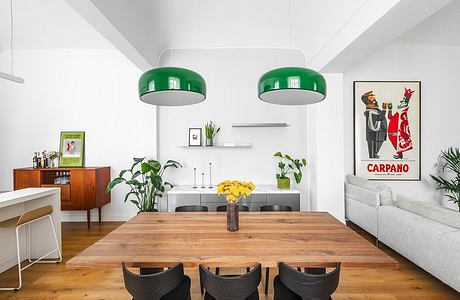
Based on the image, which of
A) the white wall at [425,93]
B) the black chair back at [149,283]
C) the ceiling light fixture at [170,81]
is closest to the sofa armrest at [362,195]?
the white wall at [425,93]

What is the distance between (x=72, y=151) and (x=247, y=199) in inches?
129

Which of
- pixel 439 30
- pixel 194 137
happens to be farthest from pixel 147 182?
pixel 439 30

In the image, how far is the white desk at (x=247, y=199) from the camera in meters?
3.95

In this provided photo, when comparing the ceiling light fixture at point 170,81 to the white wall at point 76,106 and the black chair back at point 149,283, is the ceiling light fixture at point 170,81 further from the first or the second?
the white wall at point 76,106

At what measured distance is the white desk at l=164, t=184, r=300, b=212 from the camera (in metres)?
3.95

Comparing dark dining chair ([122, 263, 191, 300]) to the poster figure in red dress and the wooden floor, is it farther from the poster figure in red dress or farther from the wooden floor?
the poster figure in red dress

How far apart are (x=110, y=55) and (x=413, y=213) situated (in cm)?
524

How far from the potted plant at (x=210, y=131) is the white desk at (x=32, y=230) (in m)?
2.25

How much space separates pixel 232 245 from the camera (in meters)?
1.77

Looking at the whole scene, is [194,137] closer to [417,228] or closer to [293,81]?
[293,81]

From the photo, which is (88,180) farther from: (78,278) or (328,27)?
(328,27)

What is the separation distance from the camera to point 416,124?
4.54m

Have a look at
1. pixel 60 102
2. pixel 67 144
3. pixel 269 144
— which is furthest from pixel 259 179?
pixel 60 102

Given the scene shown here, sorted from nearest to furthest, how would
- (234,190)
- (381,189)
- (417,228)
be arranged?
(234,190)
(417,228)
(381,189)
